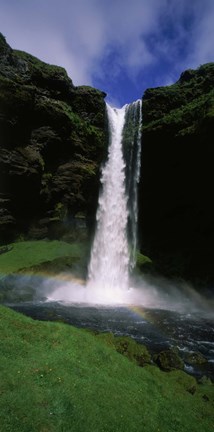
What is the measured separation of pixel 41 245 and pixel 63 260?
5.85 metres

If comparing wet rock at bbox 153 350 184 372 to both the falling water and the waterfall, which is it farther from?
the falling water

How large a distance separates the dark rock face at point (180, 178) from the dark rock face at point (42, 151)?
9240 mm

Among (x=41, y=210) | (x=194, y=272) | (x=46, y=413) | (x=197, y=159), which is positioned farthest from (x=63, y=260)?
(x=46, y=413)

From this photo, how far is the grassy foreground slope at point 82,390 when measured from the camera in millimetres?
9789

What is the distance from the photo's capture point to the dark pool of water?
20.6 meters

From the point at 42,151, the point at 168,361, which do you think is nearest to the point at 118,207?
the point at 42,151

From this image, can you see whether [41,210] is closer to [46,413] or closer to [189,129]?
[189,129]

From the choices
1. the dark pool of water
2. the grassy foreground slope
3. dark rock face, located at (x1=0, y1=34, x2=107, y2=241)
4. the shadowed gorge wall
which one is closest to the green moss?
dark rock face, located at (x1=0, y1=34, x2=107, y2=241)

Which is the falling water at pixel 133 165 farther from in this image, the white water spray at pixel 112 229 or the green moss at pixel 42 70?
the green moss at pixel 42 70

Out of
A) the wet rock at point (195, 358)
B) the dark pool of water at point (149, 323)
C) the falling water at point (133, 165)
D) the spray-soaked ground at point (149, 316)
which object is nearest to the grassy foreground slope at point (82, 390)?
the wet rock at point (195, 358)

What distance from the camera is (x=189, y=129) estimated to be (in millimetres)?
40500

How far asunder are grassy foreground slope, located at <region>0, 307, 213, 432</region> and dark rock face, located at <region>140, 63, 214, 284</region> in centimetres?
2871

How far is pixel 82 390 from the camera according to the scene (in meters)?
11.2

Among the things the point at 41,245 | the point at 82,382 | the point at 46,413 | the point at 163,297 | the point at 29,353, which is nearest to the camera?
the point at 46,413
